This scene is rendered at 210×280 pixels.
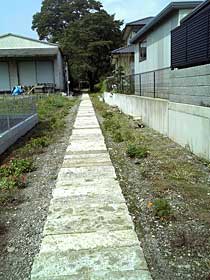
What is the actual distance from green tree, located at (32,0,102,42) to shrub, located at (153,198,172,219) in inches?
2504

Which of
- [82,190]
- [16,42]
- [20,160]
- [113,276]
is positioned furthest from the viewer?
[16,42]

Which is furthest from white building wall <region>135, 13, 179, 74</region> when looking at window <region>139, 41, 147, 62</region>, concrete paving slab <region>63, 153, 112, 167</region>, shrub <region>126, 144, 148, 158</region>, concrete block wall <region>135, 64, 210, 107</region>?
→ concrete paving slab <region>63, 153, 112, 167</region>

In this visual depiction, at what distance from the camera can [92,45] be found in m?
43.8

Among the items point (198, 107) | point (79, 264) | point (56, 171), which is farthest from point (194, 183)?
point (79, 264)

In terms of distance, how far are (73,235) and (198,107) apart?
12.9 ft

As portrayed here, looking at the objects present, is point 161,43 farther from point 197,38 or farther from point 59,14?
point 59,14

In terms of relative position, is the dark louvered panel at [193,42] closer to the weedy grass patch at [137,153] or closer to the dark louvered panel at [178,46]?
the dark louvered panel at [178,46]

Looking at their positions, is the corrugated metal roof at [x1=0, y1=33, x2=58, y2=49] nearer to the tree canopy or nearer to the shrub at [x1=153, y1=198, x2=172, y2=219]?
the tree canopy

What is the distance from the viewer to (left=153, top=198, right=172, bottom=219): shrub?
12.4 feet

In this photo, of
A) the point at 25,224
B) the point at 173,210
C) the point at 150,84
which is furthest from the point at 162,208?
the point at 150,84

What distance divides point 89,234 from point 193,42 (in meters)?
5.12

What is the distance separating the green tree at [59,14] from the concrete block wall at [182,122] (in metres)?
57.1

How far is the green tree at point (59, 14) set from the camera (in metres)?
64.2

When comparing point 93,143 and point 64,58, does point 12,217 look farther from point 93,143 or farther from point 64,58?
point 64,58
